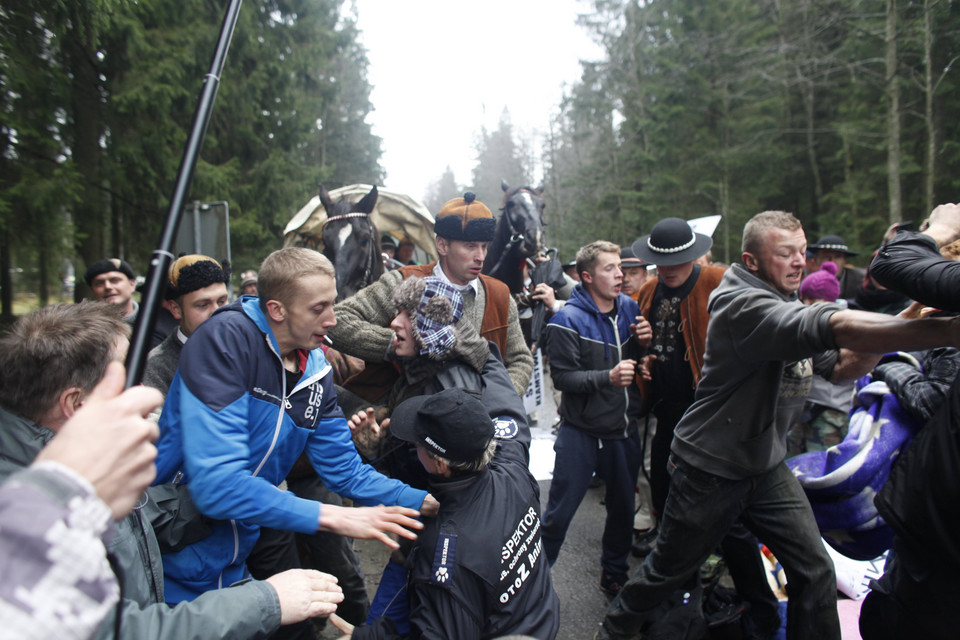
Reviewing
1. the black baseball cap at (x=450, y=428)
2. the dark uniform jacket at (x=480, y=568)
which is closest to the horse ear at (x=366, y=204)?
the black baseball cap at (x=450, y=428)

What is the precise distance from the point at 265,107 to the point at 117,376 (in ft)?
52.2

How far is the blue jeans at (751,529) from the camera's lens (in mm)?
2535

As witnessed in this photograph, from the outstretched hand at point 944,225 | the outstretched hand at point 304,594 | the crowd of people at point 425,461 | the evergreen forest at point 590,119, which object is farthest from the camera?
the evergreen forest at point 590,119

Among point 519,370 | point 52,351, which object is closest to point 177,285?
point 52,351

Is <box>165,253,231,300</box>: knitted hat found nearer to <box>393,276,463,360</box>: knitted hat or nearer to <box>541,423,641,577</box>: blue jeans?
<box>393,276,463,360</box>: knitted hat

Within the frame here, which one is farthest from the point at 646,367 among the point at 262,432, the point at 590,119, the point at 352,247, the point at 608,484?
the point at 590,119

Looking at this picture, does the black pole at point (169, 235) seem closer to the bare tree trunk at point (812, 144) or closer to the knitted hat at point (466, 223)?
the knitted hat at point (466, 223)

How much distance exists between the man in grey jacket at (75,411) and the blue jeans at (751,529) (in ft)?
6.13

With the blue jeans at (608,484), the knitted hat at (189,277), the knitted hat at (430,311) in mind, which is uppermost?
Result: the knitted hat at (189,277)

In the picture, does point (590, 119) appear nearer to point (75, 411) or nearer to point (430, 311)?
point (430, 311)

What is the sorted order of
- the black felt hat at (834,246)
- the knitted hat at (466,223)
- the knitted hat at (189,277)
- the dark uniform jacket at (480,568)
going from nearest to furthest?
1. the dark uniform jacket at (480,568)
2. the knitted hat at (189,277)
3. the knitted hat at (466,223)
4. the black felt hat at (834,246)

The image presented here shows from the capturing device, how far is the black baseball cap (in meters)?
1.94

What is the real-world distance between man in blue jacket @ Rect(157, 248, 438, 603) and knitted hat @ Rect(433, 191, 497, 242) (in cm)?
118

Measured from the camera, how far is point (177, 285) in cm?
319
